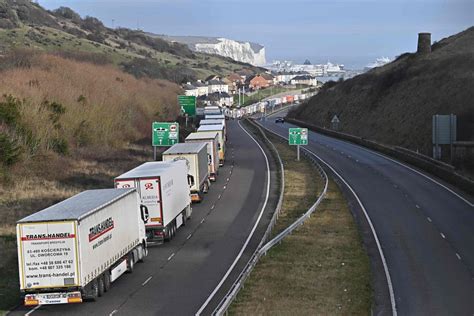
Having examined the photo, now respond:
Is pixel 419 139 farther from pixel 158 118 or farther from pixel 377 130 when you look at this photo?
pixel 158 118

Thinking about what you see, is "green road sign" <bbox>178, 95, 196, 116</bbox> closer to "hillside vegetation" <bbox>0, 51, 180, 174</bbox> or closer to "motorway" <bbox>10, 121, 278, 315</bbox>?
"hillside vegetation" <bbox>0, 51, 180, 174</bbox>

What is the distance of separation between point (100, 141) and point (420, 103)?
41514 millimetres

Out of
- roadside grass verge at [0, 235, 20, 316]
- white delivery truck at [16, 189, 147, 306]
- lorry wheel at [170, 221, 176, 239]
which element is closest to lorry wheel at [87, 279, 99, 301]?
white delivery truck at [16, 189, 147, 306]

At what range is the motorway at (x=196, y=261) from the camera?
23.5m

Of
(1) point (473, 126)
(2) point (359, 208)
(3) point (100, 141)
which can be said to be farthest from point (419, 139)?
(2) point (359, 208)

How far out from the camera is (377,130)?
101m

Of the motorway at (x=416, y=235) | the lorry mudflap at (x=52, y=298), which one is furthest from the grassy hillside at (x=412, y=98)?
the lorry mudflap at (x=52, y=298)

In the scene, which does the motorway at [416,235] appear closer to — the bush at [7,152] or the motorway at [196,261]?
the motorway at [196,261]

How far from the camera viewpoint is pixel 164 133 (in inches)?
2367

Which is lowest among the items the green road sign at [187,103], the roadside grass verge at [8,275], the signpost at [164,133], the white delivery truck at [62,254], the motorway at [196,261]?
the motorway at [196,261]

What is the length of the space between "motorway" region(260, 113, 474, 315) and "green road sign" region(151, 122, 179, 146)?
43.8ft

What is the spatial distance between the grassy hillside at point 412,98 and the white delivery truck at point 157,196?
42.4 meters

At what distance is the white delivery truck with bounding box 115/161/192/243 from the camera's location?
32312 mm

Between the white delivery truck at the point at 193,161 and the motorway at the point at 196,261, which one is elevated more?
the white delivery truck at the point at 193,161
